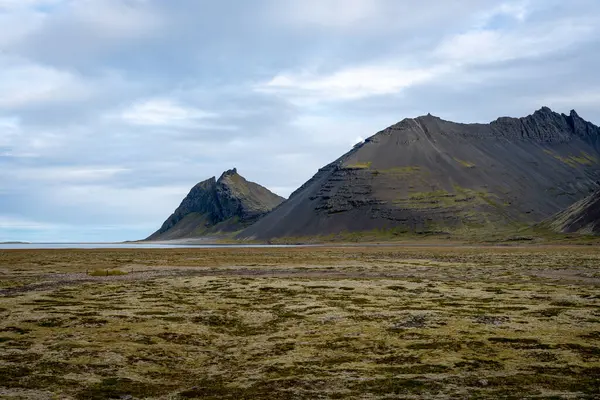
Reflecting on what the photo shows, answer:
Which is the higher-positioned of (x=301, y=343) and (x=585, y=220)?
(x=585, y=220)

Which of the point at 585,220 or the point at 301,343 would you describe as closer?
the point at 301,343

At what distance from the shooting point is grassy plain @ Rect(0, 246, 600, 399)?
1656cm

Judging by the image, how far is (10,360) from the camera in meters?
19.8

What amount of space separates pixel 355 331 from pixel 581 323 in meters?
11.4

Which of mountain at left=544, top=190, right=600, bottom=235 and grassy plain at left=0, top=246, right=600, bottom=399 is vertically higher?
mountain at left=544, top=190, right=600, bottom=235

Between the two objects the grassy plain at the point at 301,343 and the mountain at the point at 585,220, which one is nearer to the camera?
the grassy plain at the point at 301,343

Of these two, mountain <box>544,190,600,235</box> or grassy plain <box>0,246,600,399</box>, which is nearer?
grassy plain <box>0,246,600,399</box>

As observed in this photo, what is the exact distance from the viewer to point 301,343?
23.0 meters

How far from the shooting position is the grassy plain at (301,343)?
1656 cm

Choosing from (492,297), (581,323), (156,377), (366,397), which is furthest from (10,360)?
(492,297)

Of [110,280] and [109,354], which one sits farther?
[110,280]

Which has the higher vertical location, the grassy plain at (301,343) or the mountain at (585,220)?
the mountain at (585,220)

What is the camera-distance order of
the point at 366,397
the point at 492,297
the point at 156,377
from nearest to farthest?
the point at 366,397 → the point at 156,377 → the point at 492,297

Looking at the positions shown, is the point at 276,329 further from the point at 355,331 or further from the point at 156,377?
the point at 156,377
